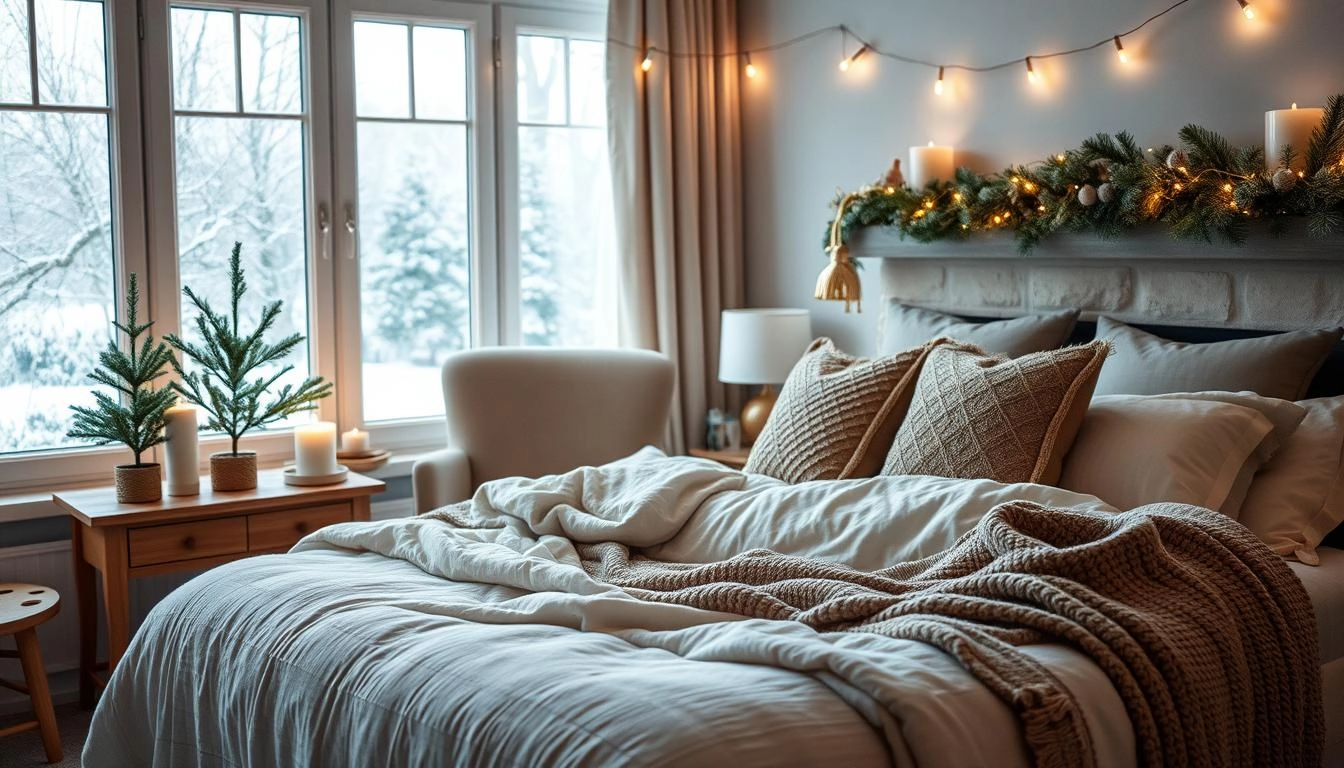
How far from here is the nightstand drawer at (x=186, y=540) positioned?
331 cm

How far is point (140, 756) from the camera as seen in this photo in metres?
2.42

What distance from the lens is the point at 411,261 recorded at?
14.0 ft

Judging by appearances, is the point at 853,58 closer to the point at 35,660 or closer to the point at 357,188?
the point at 357,188

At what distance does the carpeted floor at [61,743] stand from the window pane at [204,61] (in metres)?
1.77

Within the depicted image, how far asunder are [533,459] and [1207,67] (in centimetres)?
215

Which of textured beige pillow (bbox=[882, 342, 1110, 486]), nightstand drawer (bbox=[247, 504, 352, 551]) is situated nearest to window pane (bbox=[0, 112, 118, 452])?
nightstand drawer (bbox=[247, 504, 352, 551])

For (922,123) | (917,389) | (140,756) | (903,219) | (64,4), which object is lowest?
(140,756)

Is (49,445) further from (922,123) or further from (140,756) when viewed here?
(922,123)

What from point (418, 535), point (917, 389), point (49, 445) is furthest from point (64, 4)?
point (917, 389)

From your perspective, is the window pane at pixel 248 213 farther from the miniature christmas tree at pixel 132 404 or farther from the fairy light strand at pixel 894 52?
the fairy light strand at pixel 894 52

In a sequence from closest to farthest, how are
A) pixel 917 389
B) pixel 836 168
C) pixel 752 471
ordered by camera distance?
1. pixel 917 389
2. pixel 752 471
3. pixel 836 168

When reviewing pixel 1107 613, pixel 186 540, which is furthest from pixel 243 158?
pixel 1107 613

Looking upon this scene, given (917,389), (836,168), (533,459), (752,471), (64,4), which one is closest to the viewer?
(917,389)

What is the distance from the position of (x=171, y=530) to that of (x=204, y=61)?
1445mm
